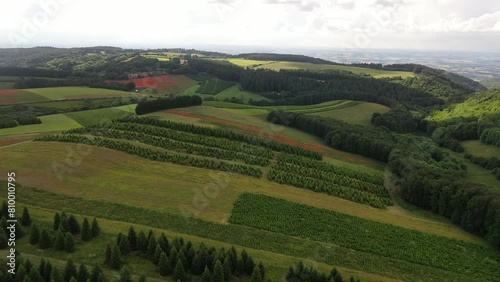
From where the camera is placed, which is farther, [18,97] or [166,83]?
[166,83]

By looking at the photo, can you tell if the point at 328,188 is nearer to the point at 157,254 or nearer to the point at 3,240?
the point at 157,254

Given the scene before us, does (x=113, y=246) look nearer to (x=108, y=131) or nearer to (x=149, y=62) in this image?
(x=108, y=131)

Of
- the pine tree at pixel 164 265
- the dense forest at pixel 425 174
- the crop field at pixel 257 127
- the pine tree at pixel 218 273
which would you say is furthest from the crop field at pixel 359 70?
the pine tree at pixel 164 265

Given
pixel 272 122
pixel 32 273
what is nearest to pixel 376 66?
pixel 272 122

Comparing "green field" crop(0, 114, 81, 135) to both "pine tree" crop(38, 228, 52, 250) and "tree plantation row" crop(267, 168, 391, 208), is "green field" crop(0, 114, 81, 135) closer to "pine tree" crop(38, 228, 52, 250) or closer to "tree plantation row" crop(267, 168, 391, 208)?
"pine tree" crop(38, 228, 52, 250)

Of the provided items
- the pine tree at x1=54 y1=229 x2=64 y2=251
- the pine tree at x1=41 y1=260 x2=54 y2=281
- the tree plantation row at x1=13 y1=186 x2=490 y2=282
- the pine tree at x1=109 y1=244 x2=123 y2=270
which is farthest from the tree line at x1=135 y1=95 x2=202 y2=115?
the pine tree at x1=41 y1=260 x2=54 y2=281

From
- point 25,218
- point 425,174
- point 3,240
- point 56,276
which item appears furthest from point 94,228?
point 425,174

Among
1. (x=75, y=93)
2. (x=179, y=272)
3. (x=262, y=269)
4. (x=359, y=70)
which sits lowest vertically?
(x=262, y=269)
